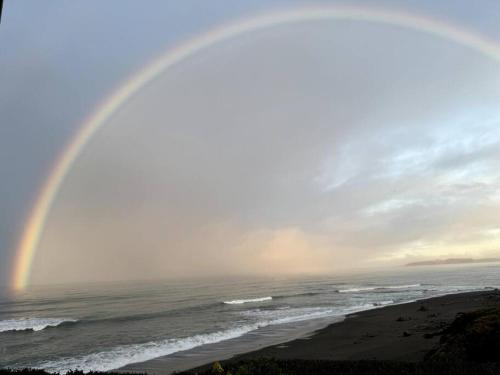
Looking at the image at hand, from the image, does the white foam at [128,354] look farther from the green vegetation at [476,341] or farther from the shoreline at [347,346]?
the green vegetation at [476,341]

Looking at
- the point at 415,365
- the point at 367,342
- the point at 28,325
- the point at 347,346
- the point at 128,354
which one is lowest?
the point at 28,325

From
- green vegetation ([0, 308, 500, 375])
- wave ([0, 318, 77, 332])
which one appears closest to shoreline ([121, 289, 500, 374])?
green vegetation ([0, 308, 500, 375])

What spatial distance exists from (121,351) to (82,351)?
390 centimetres

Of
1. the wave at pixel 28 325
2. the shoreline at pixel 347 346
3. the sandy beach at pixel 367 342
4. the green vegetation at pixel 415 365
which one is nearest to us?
the green vegetation at pixel 415 365

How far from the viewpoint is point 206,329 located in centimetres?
3347

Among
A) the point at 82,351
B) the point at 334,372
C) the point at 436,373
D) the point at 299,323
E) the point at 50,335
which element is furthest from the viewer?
the point at 50,335

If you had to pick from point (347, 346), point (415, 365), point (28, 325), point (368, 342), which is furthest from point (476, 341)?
point (28, 325)

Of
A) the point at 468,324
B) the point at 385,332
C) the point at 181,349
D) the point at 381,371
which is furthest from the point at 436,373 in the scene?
the point at 181,349

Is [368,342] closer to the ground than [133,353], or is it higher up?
higher up

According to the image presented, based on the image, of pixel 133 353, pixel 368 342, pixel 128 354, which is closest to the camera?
pixel 368 342

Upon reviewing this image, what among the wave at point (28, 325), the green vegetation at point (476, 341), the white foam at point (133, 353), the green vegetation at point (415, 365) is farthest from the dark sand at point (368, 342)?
the wave at point (28, 325)

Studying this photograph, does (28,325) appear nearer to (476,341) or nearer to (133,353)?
(133,353)

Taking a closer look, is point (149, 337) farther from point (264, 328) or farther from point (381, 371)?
point (381, 371)

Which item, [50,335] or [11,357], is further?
[50,335]
